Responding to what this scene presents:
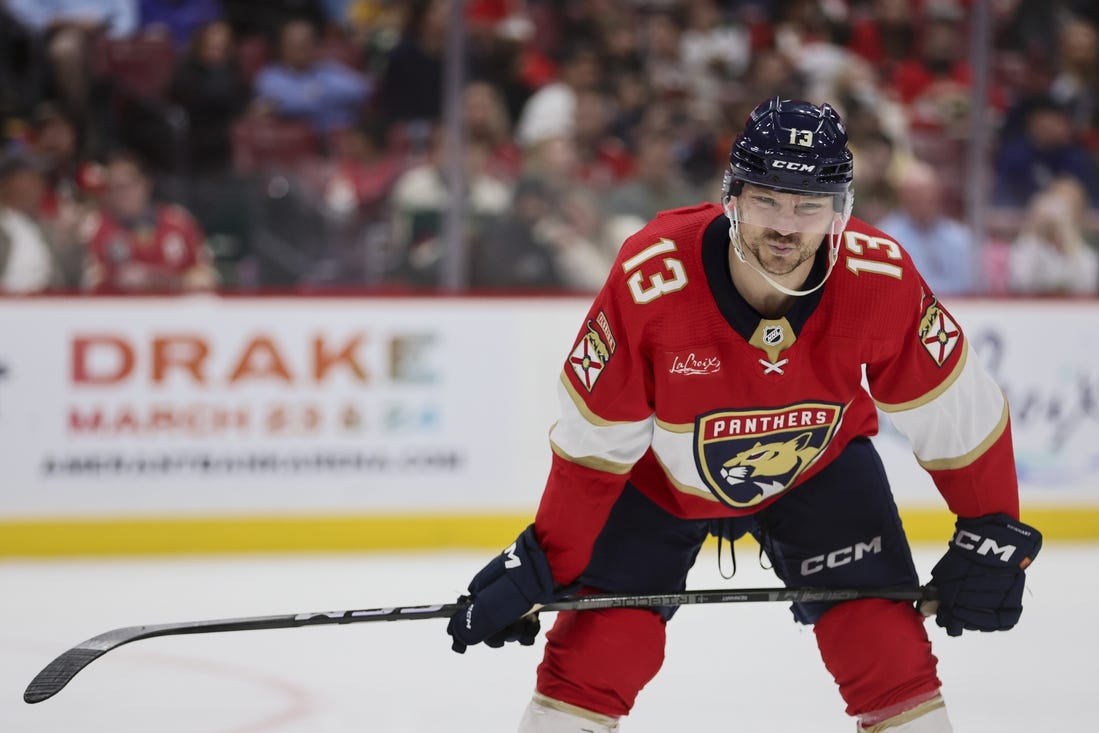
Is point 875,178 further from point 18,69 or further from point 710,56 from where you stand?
point 18,69

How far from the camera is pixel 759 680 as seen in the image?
3699 millimetres

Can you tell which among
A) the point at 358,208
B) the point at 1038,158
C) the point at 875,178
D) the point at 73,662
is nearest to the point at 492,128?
the point at 358,208

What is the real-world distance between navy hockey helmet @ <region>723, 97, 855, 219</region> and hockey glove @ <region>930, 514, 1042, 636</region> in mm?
584

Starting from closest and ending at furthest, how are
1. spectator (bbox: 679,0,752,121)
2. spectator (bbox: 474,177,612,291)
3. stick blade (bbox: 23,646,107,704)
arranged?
stick blade (bbox: 23,646,107,704), spectator (bbox: 474,177,612,291), spectator (bbox: 679,0,752,121)

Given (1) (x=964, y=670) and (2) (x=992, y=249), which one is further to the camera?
(2) (x=992, y=249)

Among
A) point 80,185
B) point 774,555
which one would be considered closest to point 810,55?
point 80,185

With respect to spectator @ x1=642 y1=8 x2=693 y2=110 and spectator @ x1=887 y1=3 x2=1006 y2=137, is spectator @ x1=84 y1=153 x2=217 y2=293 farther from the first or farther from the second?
spectator @ x1=887 y1=3 x2=1006 y2=137

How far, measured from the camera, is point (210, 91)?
5.46m

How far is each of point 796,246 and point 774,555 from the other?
24.2 inches

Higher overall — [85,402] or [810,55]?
[810,55]

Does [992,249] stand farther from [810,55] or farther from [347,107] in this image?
[347,107]

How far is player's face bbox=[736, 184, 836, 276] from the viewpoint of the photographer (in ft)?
7.49

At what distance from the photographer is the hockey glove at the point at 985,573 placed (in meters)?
2.42

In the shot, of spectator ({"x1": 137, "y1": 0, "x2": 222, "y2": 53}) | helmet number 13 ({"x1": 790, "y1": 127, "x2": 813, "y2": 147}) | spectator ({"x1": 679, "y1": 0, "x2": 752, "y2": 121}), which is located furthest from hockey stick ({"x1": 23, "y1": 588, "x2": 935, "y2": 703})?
spectator ({"x1": 679, "y1": 0, "x2": 752, "y2": 121})
